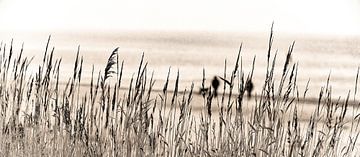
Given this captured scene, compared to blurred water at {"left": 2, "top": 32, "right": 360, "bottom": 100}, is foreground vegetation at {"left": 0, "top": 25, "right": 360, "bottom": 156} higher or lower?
lower

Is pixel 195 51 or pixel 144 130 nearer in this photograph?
pixel 144 130

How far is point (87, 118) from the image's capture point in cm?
345

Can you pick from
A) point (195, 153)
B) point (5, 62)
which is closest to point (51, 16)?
point (5, 62)

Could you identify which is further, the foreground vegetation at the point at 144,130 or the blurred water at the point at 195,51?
the blurred water at the point at 195,51

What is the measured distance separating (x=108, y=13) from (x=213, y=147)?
2.59 meters

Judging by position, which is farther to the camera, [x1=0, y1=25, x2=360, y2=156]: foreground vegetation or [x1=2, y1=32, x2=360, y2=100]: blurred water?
[x1=2, y1=32, x2=360, y2=100]: blurred water

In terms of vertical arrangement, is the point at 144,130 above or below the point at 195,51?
below

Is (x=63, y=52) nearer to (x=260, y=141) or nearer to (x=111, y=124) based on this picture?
(x=111, y=124)

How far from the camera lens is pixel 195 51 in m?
5.02

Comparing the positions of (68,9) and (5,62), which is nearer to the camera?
(5,62)

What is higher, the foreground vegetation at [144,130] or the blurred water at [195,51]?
the blurred water at [195,51]

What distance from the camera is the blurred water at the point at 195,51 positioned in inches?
183

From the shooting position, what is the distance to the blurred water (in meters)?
4.66

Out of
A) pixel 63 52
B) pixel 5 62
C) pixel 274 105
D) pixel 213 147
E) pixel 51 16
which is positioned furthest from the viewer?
pixel 51 16
